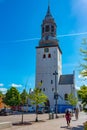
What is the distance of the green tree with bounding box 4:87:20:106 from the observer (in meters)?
87.5

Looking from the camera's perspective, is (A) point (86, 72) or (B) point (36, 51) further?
(B) point (36, 51)

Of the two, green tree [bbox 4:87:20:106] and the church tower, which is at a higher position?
the church tower

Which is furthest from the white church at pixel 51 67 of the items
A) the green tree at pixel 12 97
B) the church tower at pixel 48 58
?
the green tree at pixel 12 97

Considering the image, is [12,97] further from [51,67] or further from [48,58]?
[48,58]

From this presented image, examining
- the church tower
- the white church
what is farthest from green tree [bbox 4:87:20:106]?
the church tower

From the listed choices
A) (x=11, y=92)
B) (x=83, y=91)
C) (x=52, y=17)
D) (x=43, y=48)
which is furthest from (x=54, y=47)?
(x=83, y=91)

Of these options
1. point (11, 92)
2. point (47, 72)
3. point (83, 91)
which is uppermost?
point (47, 72)

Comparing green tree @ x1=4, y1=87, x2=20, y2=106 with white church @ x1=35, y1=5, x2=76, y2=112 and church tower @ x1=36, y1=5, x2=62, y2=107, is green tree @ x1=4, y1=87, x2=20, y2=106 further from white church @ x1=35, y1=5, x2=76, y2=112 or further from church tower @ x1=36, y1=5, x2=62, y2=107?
church tower @ x1=36, y1=5, x2=62, y2=107

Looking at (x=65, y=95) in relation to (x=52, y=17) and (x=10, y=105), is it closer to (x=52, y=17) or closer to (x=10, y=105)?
(x=10, y=105)

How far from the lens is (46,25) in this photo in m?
99.4

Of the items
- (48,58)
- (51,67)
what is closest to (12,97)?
(51,67)

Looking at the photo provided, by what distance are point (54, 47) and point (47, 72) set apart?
942 centimetres

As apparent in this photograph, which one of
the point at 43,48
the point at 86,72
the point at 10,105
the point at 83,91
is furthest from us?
the point at 43,48

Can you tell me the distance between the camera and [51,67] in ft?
305
